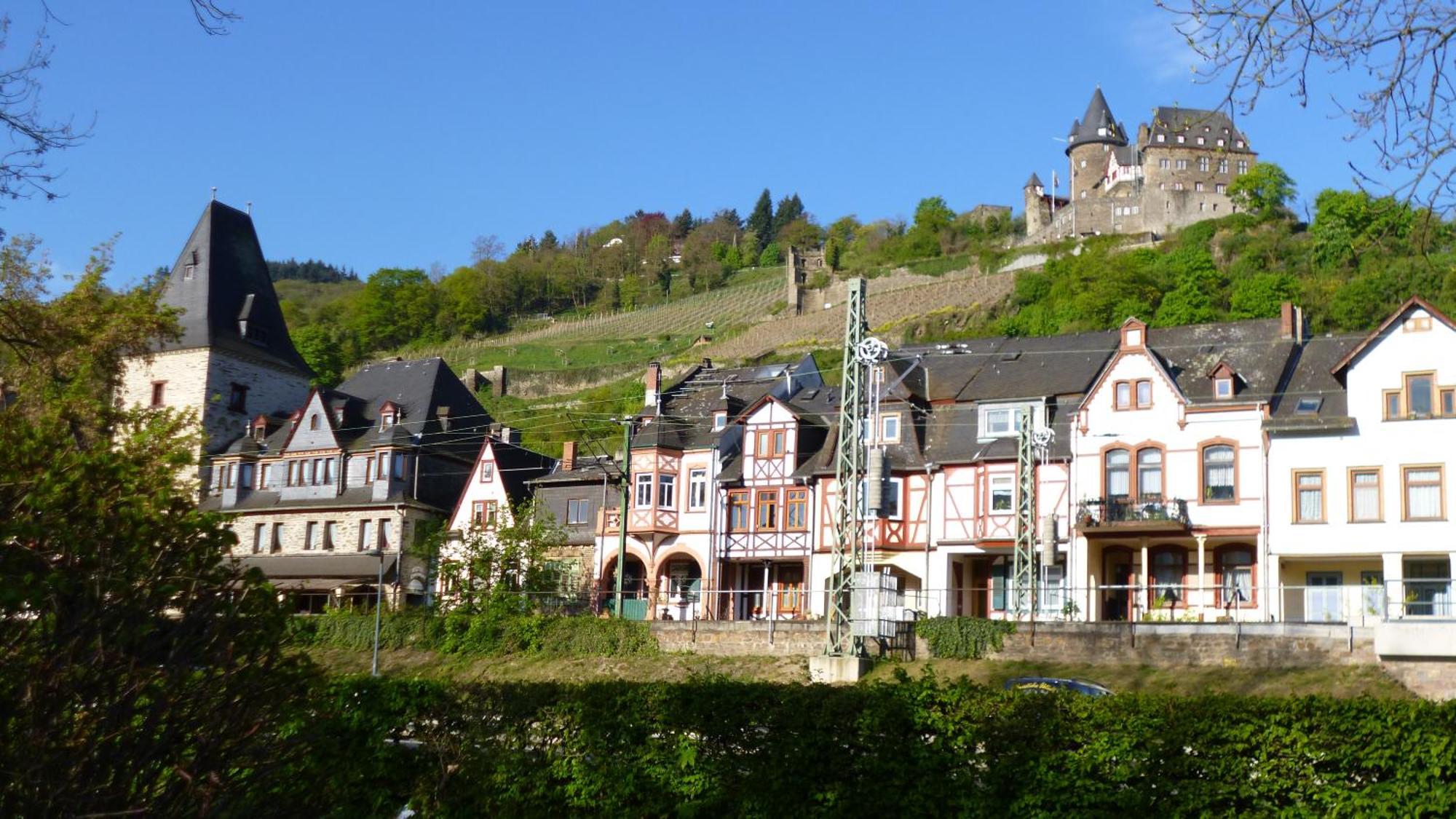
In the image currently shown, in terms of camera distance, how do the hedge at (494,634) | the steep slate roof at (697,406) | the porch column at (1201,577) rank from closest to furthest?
the porch column at (1201,577) → the hedge at (494,634) → the steep slate roof at (697,406)

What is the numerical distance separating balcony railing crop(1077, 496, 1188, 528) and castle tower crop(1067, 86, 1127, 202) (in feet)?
302

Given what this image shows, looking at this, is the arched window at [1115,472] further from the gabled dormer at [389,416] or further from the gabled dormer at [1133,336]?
the gabled dormer at [389,416]

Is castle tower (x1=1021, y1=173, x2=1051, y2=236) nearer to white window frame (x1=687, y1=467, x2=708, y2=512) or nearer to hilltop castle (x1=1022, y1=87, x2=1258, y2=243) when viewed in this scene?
hilltop castle (x1=1022, y1=87, x2=1258, y2=243)

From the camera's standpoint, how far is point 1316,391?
39.5 meters

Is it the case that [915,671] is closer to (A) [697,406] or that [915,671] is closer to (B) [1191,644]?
(B) [1191,644]

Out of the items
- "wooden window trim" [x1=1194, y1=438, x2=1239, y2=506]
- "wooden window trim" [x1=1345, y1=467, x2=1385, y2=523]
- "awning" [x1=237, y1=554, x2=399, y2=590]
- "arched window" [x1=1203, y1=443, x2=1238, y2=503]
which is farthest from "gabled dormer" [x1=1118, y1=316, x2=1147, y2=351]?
"awning" [x1=237, y1=554, x2=399, y2=590]

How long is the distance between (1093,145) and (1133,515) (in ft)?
318

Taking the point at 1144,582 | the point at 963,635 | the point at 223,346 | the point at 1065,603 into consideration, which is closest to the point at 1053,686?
the point at 963,635

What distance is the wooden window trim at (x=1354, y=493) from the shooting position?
1476 inches

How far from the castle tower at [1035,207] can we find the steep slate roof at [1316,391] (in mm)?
87059

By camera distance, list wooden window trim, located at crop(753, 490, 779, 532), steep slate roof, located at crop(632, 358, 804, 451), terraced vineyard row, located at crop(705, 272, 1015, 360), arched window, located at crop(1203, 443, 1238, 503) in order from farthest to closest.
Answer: terraced vineyard row, located at crop(705, 272, 1015, 360)
steep slate roof, located at crop(632, 358, 804, 451)
wooden window trim, located at crop(753, 490, 779, 532)
arched window, located at crop(1203, 443, 1238, 503)

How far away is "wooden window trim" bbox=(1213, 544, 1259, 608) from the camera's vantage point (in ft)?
127

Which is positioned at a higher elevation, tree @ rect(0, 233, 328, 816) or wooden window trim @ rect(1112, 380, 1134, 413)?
wooden window trim @ rect(1112, 380, 1134, 413)

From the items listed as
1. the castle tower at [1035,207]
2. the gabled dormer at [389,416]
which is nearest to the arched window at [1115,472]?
the gabled dormer at [389,416]
